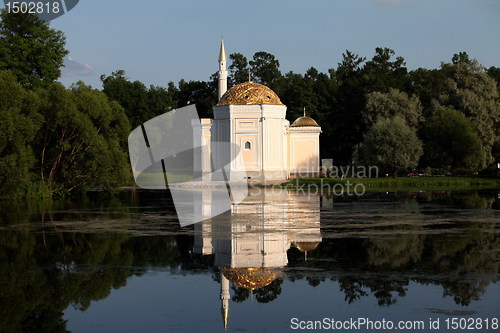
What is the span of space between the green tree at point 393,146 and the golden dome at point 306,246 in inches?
1410

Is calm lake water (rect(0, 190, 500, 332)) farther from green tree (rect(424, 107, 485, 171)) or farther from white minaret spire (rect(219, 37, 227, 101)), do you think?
white minaret spire (rect(219, 37, 227, 101))

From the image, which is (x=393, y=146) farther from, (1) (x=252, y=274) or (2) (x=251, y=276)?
(2) (x=251, y=276)

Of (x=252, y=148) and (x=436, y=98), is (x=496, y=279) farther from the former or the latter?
(x=436, y=98)

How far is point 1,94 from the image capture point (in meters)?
34.7

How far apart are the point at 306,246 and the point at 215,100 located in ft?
228

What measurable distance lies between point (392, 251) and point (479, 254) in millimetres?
1819

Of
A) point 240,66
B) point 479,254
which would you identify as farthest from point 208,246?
point 240,66

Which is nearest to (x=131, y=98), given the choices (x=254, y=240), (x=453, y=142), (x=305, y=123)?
(x=305, y=123)

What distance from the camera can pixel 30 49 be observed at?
50.7 metres

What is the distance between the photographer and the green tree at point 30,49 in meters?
49.6

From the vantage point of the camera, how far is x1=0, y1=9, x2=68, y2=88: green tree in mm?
49594

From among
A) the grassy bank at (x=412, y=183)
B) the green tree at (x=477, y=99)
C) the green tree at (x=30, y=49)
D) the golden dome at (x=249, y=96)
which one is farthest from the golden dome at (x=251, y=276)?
the green tree at (x=477, y=99)

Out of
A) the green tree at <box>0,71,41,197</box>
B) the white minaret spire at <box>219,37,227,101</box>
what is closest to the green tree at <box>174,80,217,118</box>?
the white minaret spire at <box>219,37,227,101</box>

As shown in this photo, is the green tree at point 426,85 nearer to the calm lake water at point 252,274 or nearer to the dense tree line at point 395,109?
the dense tree line at point 395,109
